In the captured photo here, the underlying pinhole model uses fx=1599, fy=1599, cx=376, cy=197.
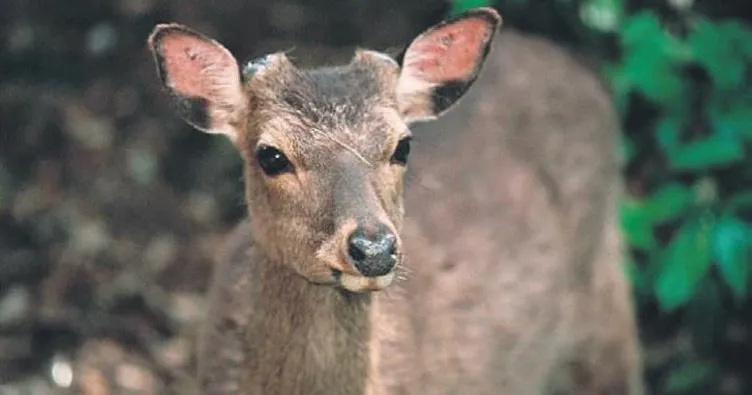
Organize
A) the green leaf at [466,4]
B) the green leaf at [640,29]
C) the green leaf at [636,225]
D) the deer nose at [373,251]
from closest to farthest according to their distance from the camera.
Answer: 1. the deer nose at [373,251]
2. the green leaf at [466,4]
3. the green leaf at [640,29]
4. the green leaf at [636,225]

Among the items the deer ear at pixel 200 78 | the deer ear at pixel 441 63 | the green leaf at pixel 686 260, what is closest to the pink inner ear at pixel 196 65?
the deer ear at pixel 200 78

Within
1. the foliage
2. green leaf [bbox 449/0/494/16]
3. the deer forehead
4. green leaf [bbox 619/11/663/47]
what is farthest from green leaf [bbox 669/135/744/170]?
the deer forehead

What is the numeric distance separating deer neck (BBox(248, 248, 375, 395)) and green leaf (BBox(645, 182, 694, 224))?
2.10 metres

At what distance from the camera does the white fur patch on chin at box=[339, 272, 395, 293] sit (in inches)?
156

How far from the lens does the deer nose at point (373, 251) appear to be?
3.87m

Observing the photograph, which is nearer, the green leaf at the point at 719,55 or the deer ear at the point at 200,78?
the deer ear at the point at 200,78

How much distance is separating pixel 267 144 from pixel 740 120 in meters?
2.55

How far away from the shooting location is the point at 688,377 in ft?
22.3

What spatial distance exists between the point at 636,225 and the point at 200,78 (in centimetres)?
243

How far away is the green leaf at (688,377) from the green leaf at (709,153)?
40.9 inches

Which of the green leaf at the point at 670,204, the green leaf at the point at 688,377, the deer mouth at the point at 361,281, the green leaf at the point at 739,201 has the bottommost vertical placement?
the green leaf at the point at 688,377

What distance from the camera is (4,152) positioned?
7.68 m

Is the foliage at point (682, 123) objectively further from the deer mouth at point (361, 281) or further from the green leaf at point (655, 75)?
the deer mouth at point (361, 281)

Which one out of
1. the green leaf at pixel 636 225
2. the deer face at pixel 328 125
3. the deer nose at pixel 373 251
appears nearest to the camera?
the deer nose at pixel 373 251
